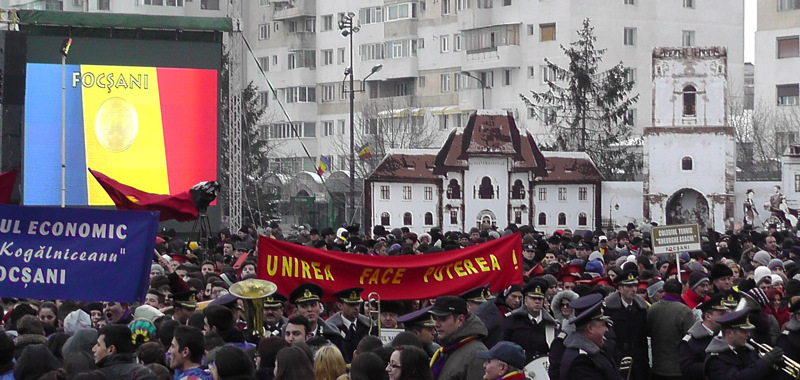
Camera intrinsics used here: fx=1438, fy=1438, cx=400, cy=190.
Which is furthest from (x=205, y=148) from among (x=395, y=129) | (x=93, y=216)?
(x=395, y=129)

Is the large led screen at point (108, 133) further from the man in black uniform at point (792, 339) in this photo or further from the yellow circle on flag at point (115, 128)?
the man in black uniform at point (792, 339)

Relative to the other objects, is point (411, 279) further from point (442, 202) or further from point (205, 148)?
point (442, 202)

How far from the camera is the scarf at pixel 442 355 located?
10.1 meters

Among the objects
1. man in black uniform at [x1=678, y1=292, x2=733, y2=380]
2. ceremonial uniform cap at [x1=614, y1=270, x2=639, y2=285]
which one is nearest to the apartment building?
ceremonial uniform cap at [x1=614, y1=270, x2=639, y2=285]

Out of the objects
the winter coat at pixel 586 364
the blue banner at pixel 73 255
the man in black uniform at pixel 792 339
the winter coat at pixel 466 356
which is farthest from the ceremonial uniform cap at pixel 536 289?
the blue banner at pixel 73 255

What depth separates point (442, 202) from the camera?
1897 inches

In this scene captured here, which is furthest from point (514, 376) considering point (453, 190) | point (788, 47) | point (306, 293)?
point (788, 47)

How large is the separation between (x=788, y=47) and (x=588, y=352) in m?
72.9

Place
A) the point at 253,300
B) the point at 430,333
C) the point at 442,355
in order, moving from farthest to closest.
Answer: the point at 253,300 → the point at 430,333 → the point at 442,355

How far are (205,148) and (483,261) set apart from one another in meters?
22.6

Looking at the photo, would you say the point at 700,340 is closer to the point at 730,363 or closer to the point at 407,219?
the point at 730,363

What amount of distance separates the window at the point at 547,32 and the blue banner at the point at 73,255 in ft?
217

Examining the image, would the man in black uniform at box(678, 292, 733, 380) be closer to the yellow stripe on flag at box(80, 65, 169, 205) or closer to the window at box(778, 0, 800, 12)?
the yellow stripe on flag at box(80, 65, 169, 205)

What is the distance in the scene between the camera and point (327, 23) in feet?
292
